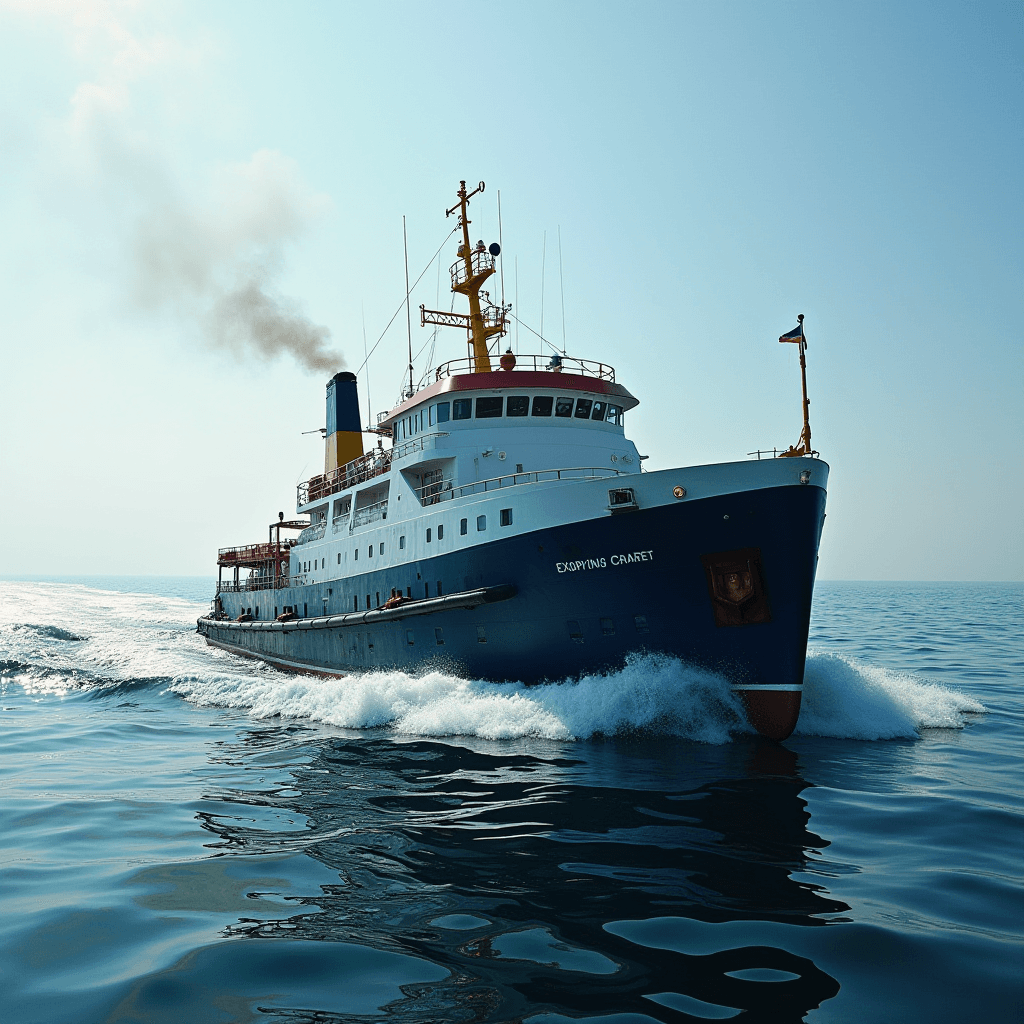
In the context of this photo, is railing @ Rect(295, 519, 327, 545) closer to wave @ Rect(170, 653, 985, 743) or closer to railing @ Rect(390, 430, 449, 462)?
railing @ Rect(390, 430, 449, 462)

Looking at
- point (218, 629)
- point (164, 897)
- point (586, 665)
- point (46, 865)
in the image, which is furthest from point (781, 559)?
point (218, 629)

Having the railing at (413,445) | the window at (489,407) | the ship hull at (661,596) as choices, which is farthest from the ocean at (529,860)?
the window at (489,407)

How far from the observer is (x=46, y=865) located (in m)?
6.72

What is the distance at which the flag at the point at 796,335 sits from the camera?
1215 centimetres

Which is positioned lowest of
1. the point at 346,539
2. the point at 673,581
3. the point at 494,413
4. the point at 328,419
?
the point at 673,581

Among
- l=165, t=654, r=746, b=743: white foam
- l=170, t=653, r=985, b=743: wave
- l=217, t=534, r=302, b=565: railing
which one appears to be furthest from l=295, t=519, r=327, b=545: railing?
l=165, t=654, r=746, b=743: white foam

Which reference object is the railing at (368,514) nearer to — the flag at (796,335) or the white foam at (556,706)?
the white foam at (556,706)

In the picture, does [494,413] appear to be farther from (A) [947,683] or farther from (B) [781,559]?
(A) [947,683]

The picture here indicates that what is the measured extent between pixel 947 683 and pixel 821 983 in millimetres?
15840

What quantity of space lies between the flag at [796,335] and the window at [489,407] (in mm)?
6912

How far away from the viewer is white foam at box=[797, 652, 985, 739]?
12.1 metres

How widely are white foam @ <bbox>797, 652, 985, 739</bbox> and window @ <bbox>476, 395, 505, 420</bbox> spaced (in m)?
9.11

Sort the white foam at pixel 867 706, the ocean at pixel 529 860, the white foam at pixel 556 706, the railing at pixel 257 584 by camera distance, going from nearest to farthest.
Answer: the ocean at pixel 529 860 < the white foam at pixel 556 706 < the white foam at pixel 867 706 < the railing at pixel 257 584

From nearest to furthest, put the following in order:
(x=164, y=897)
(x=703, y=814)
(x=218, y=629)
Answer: (x=164, y=897) < (x=703, y=814) < (x=218, y=629)
